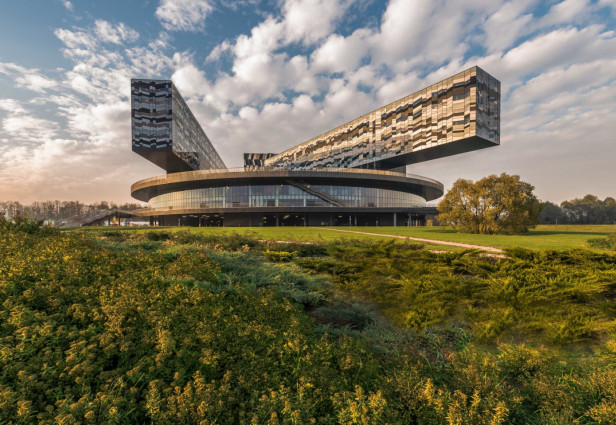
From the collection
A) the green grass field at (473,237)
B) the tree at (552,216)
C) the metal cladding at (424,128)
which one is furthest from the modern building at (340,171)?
the tree at (552,216)

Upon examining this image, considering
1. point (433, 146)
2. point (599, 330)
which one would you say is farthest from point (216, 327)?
point (433, 146)

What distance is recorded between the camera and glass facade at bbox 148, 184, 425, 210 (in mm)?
56688

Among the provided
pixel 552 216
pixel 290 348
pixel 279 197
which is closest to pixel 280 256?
pixel 290 348

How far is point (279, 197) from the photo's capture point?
56656 mm

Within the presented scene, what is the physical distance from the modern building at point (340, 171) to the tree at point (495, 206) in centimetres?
2144

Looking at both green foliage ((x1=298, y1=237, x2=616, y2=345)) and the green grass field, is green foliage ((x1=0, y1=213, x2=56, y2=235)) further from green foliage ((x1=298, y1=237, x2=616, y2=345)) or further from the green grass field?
green foliage ((x1=298, y1=237, x2=616, y2=345))

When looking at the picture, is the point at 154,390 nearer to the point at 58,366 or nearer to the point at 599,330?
the point at 58,366

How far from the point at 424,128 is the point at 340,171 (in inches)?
906

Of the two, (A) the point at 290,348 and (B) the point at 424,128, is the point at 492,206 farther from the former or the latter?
(B) the point at 424,128

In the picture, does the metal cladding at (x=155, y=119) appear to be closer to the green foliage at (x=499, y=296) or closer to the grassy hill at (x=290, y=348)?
the grassy hill at (x=290, y=348)

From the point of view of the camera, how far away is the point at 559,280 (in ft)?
18.9

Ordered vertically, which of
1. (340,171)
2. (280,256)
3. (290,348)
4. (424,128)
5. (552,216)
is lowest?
(290,348)

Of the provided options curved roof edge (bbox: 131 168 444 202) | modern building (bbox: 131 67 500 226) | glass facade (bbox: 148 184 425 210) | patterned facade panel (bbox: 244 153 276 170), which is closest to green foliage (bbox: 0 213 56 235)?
modern building (bbox: 131 67 500 226)

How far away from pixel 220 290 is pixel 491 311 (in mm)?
5457
